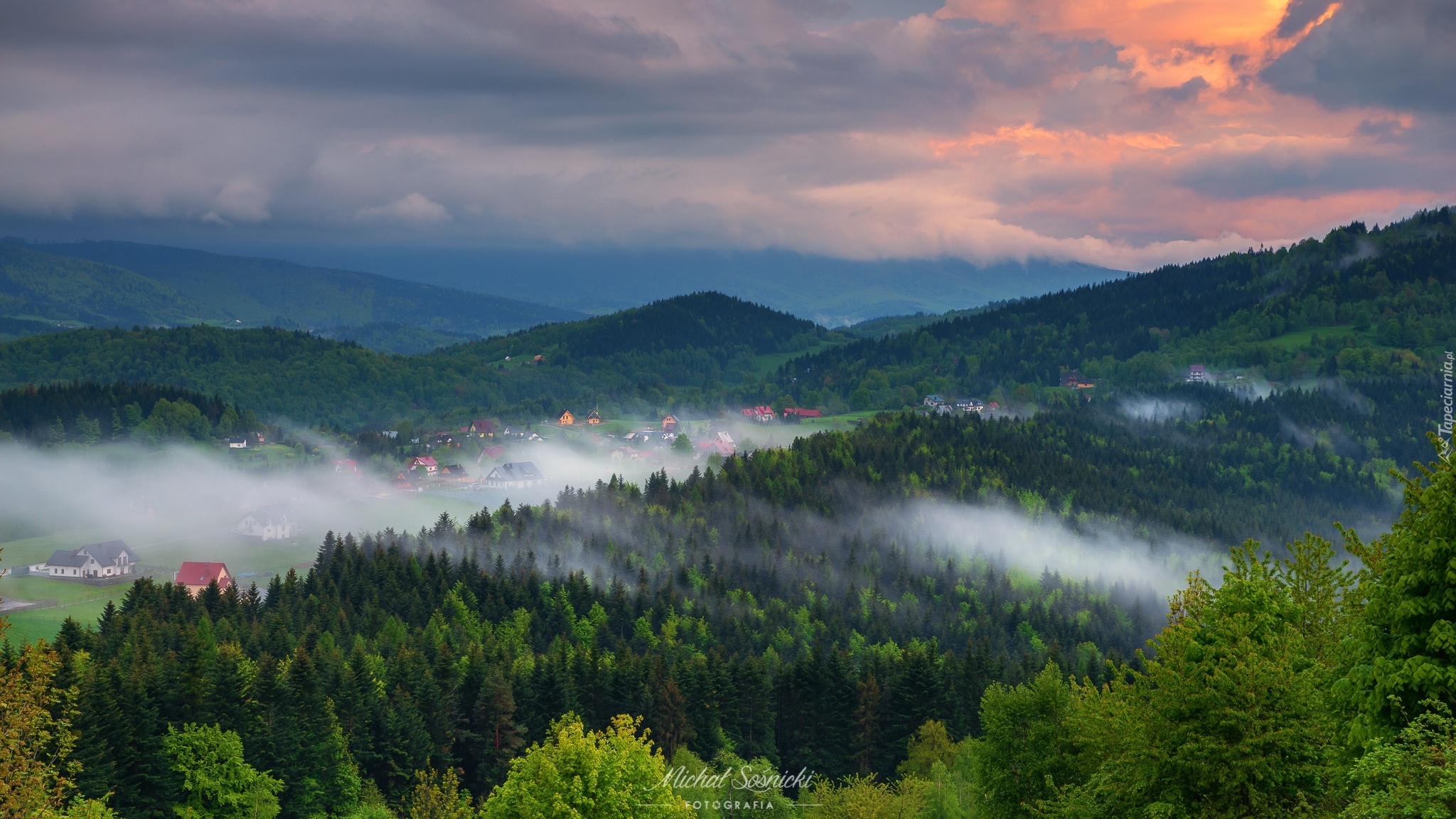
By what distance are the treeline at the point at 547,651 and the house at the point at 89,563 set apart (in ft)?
109

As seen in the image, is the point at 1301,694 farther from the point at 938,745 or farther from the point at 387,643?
the point at 387,643

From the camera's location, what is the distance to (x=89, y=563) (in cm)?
15812

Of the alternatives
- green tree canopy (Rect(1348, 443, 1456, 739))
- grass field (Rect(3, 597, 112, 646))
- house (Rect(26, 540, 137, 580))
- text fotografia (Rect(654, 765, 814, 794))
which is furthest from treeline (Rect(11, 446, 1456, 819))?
house (Rect(26, 540, 137, 580))

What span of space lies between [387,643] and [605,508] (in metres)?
76.6

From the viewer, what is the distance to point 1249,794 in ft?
106

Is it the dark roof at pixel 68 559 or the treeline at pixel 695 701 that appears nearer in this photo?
the treeline at pixel 695 701

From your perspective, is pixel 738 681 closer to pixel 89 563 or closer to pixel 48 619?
pixel 48 619

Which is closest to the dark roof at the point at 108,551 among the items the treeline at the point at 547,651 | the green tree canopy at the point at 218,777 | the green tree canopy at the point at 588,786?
the treeline at the point at 547,651

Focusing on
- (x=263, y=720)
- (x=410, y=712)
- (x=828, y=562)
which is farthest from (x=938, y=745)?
(x=828, y=562)

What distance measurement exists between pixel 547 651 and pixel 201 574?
206 ft

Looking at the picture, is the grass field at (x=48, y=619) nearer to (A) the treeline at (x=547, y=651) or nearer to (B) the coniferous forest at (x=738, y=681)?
(B) the coniferous forest at (x=738, y=681)

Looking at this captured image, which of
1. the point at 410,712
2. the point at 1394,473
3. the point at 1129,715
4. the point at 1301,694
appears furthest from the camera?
the point at 410,712

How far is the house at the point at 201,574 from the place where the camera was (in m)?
146

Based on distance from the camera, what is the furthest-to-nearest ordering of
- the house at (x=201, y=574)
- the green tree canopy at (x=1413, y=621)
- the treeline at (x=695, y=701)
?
1. the house at (x=201, y=574)
2. the treeline at (x=695, y=701)
3. the green tree canopy at (x=1413, y=621)
